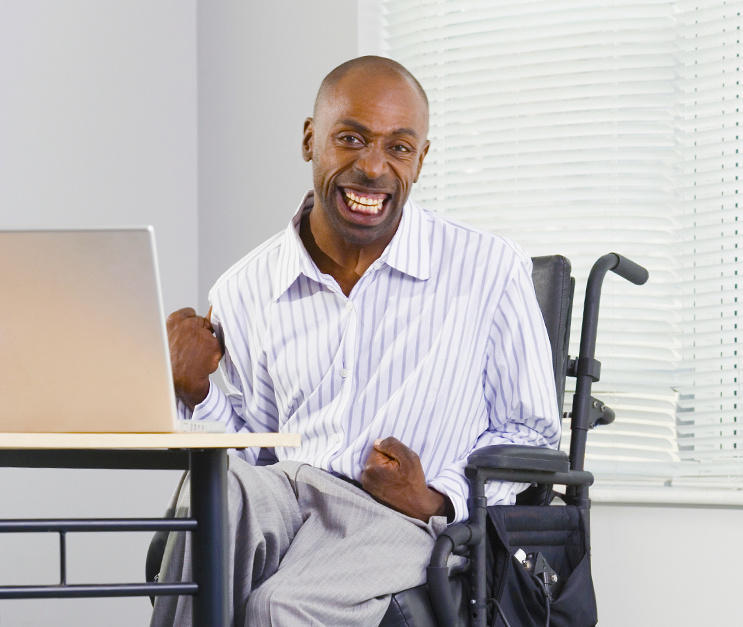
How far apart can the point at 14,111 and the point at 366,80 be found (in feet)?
4.14

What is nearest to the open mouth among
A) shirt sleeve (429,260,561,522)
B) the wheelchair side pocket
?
shirt sleeve (429,260,561,522)

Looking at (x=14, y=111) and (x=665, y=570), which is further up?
(x=14, y=111)

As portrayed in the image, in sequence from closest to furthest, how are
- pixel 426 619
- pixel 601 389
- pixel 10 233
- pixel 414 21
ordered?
1. pixel 10 233
2. pixel 426 619
3. pixel 601 389
4. pixel 414 21

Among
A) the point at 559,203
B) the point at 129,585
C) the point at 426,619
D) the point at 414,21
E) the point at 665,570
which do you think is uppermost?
the point at 414,21

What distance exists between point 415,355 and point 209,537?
742mm

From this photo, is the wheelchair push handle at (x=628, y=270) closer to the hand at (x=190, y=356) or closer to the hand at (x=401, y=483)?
the hand at (x=401, y=483)

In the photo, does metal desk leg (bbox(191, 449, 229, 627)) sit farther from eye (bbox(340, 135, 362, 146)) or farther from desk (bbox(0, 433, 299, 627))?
eye (bbox(340, 135, 362, 146))

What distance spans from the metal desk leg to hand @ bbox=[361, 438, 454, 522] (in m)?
0.53

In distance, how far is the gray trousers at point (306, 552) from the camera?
1.21 metres

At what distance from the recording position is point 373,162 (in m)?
1.69

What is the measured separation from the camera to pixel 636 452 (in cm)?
230

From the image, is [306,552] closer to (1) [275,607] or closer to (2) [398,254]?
(1) [275,607]

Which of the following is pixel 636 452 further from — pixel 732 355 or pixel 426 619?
pixel 426 619

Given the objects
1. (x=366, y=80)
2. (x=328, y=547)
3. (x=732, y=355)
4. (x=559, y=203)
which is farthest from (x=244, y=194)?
(x=328, y=547)
